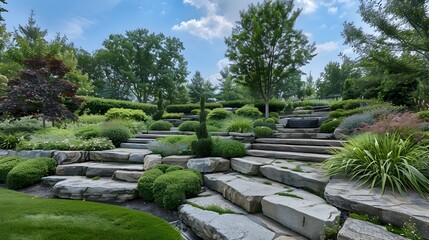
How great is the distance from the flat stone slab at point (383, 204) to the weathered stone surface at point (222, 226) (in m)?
0.86

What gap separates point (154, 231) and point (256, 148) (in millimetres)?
3520

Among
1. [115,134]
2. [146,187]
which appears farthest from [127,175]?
[115,134]

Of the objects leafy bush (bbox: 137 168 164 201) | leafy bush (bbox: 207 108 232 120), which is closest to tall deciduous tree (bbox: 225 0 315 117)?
leafy bush (bbox: 207 108 232 120)

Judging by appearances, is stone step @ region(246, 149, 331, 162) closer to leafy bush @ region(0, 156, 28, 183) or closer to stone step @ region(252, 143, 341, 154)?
stone step @ region(252, 143, 341, 154)

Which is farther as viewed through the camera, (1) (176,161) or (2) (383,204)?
(1) (176,161)

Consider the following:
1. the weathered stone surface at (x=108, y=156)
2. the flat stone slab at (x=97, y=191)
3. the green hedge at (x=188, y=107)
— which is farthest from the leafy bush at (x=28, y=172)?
the green hedge at (x=188, y=107)

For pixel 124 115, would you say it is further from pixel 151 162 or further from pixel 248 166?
pixel 248 166

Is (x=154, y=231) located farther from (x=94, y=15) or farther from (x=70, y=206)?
(x=94, y=15)

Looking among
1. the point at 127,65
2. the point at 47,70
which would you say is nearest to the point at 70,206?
the point at 47,70

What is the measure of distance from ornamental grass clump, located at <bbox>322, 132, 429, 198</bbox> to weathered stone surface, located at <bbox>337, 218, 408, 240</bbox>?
2.15 ft

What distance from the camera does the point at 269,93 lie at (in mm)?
11422

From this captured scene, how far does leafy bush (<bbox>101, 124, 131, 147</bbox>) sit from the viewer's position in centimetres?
669

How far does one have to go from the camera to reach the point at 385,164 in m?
2.66

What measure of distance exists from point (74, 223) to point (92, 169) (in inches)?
92.5
